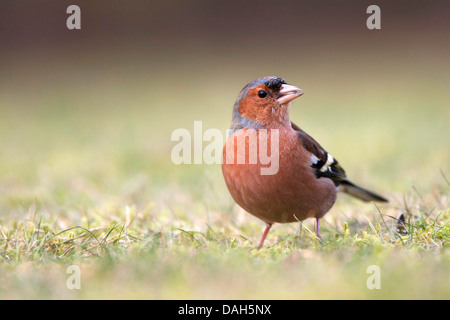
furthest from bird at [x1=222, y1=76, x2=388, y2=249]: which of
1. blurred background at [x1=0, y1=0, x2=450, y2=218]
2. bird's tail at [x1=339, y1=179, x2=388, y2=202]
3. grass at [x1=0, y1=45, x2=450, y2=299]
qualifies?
blurred background at [x1=0, y1=0, x2=450, y2=218]

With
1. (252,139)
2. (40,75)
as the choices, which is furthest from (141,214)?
(40,75)

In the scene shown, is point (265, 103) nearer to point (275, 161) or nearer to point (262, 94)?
point (262, 94)

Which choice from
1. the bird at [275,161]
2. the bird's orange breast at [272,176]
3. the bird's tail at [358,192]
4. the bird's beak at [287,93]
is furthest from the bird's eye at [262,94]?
the bird's tail at [358,192]

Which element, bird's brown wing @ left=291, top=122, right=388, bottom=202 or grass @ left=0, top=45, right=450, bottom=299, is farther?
bird's brown wing @ left=291, top=122, right=388, bottom=202

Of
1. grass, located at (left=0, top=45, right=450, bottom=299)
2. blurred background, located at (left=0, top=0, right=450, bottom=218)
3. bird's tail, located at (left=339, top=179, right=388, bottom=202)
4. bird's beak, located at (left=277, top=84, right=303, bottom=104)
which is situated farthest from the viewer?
blurred background, located at (left=0, top=0, right=450, bottom=218)

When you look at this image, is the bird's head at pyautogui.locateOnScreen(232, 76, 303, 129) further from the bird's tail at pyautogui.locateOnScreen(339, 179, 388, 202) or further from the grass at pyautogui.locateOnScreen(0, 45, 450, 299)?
the bird's tail at pyautogui.locateOnScreen(339, 179, 388, 202)

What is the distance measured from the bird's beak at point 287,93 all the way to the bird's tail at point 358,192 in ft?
3.95

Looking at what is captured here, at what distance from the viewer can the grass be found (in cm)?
348

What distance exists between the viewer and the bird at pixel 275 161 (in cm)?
465

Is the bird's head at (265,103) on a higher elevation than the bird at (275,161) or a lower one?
higher

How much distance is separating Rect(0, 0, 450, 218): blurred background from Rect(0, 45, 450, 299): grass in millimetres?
63

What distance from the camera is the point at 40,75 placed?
63.0 feet

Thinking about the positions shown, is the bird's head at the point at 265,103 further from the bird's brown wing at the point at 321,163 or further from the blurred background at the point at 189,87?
the blurred background at the point at 189,87
